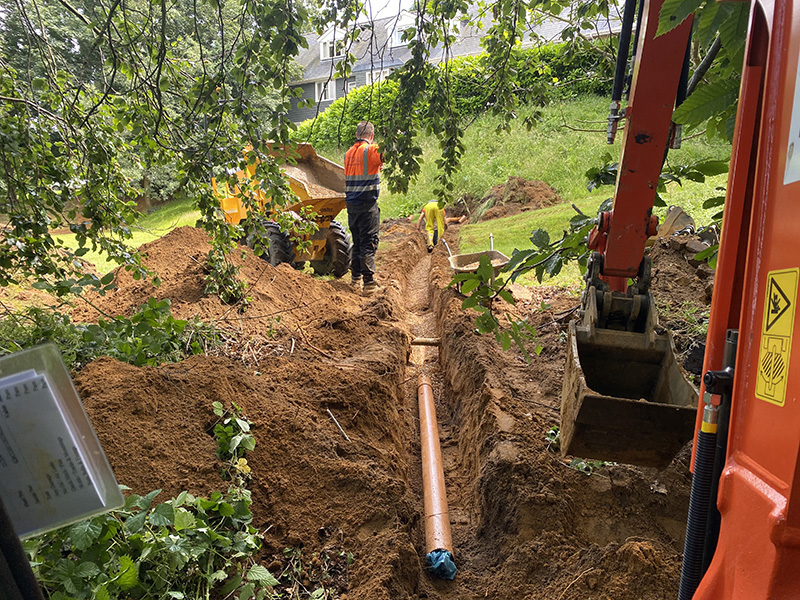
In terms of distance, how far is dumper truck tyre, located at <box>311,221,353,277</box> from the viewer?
10094 mm

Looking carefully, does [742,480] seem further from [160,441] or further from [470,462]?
[470,462]

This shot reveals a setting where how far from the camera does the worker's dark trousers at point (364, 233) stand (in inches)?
351

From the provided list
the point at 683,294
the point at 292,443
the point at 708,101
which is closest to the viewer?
the point at 708,101

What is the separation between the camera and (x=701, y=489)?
55.0 inches

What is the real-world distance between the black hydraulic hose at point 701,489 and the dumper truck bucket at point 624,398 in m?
1.11

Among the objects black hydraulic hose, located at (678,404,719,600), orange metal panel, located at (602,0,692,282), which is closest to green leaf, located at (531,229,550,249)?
orange metal panel, located at (602,0,692,282)

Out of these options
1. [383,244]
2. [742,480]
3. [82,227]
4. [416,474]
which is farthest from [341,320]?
[383,244]

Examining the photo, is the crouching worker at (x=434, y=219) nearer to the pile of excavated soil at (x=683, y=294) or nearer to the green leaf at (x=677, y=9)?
the pile of excavated soil at (x=683, y=294)

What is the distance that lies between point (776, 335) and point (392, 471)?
3.41 m

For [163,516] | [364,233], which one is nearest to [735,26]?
[163,516]

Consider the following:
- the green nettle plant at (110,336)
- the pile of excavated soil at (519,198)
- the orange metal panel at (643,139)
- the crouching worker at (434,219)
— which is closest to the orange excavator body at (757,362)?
the orange metal panel at (643,139)

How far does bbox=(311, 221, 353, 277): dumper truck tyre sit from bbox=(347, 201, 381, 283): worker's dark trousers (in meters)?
0.56

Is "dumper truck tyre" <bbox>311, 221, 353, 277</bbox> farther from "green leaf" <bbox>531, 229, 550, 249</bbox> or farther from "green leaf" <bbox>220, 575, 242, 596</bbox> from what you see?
"green leaf" <bbox>220, 575, 242, 596</bbox>

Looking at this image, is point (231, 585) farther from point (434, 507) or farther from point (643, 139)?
point (643, 139)
